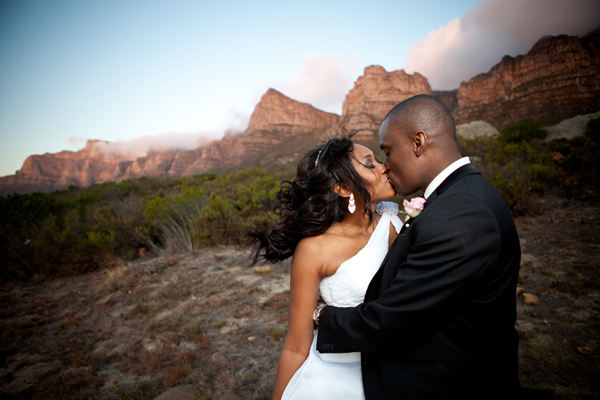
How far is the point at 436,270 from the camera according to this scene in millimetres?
1205

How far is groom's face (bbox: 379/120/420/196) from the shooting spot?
183 centimetres

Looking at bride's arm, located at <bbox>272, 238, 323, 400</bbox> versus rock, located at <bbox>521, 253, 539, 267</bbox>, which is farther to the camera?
rock, located at <bbox>521, 253, 539, 267</bbox>

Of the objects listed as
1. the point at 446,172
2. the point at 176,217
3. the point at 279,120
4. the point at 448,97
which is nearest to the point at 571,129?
the point at 446,172

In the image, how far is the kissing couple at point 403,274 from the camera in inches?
48.8

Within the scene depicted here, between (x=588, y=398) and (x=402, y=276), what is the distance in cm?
284

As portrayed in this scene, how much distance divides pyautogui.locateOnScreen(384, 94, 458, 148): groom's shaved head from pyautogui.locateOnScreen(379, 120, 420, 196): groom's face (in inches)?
2.1

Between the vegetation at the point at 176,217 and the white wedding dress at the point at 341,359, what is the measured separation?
7079 mm

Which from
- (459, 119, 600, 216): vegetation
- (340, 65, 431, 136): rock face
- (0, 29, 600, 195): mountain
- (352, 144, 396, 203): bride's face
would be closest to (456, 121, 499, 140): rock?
(0, 29, 600, 195): mountain

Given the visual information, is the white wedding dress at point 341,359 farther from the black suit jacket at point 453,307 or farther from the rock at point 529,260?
the rock at point 529,260

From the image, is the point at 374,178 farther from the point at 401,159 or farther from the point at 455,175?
the point at 455,175

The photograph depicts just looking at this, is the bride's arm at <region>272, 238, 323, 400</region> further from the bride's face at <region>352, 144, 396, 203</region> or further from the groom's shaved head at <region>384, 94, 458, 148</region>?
the groom's shaved head at <region>384, 94, 458, 148</region>

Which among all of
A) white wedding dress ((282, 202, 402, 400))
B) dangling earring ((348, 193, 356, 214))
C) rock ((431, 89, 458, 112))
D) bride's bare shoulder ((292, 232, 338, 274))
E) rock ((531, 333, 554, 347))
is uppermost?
rock ((431, 89, 458, 112))

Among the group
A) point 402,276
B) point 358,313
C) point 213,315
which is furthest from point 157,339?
point 402,276

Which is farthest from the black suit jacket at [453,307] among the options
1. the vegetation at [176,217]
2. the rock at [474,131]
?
Answer: the rock at [474,131]
